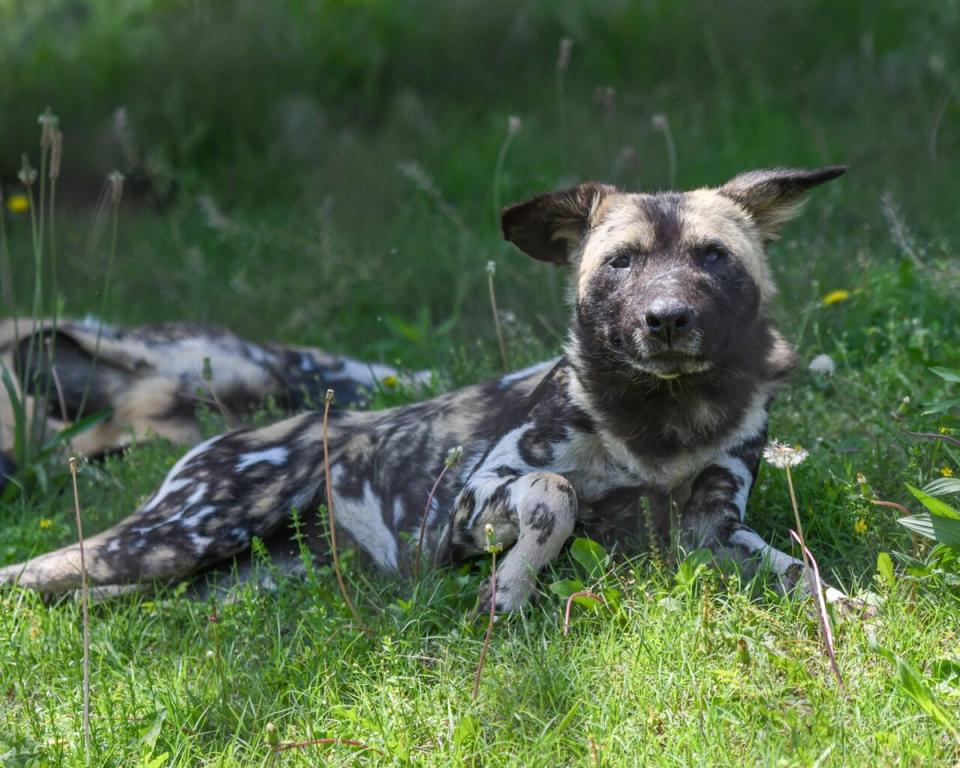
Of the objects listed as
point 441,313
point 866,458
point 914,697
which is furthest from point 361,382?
point 914,697

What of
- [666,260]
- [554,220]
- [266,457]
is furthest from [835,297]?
[266,457]

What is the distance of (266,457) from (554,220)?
1.08 meters

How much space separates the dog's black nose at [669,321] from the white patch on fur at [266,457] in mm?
1296

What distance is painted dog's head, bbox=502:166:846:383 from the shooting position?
320 centimetres

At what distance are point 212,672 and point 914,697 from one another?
1.49 metres

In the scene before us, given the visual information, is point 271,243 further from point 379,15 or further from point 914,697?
point 914,697

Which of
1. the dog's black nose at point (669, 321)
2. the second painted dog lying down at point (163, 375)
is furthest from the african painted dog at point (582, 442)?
the second painted dog lying down at point (163, 375)

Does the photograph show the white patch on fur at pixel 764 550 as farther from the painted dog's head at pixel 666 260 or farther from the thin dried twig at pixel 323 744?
the thin dried twig at pixel 323 744

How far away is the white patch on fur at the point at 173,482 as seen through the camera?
12.9ft

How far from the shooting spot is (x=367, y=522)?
12.7ft

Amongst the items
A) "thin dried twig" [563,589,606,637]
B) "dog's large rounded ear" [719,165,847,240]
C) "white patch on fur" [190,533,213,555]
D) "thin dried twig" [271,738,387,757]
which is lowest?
"white patch on fur" [190,533,213,555]

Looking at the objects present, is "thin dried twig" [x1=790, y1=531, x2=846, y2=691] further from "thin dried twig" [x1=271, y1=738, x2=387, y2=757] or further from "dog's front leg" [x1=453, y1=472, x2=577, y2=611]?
"thin dried twig" [x1=271, y1=738, x2=387, y2=757]

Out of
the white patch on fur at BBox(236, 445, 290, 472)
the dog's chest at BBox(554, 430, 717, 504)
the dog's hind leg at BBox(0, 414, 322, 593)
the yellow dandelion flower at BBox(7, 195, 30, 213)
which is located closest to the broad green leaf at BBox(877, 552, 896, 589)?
the dog's chest at BBox(554, 430, 717, 504)

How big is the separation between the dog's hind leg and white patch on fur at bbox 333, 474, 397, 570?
0.09 metres
